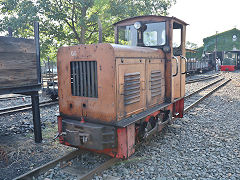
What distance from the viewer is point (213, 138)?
4.94m

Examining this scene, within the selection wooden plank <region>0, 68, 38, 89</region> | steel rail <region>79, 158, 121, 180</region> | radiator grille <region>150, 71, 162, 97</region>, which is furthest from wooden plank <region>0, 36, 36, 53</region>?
steel rail <region>79, 158, 121, 180</region>

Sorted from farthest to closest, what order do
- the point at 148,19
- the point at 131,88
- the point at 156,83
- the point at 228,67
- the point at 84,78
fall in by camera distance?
the point at 228,67, the point at 148,19, the point at 156,83, the point at 131,88, the point at 84,78

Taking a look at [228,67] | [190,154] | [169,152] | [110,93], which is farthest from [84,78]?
[228,67]

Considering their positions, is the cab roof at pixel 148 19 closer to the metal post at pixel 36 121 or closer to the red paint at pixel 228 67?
the metal post at pixel 36 121

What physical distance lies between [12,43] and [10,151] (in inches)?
82.7

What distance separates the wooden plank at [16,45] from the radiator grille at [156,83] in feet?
8.41

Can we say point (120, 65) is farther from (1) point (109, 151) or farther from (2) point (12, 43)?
(2) point (12, 43)

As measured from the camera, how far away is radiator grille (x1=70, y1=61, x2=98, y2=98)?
3.62 m

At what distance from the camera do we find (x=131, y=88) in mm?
3855

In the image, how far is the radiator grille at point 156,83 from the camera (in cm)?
459

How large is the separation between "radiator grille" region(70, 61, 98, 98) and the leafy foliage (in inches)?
391

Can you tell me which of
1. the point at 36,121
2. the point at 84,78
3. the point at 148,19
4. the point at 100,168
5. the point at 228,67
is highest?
the point at 148,19

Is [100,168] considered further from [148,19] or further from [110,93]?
[148,19]

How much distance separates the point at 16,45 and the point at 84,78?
1563 millimetres
